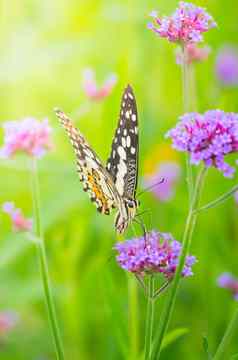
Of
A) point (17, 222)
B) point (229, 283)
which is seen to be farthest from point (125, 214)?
point (229, 283)

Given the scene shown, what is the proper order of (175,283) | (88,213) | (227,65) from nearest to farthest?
(175,283)
(88,213)
(227,65)

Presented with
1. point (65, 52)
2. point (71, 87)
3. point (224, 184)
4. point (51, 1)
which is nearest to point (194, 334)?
point (224, 184)

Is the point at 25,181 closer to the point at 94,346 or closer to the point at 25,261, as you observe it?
the point at 25,261

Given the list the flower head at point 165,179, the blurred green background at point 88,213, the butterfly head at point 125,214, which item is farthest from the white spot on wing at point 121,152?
the flower head at point 165,179

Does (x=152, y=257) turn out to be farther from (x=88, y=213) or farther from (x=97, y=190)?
(x=88, y=213)

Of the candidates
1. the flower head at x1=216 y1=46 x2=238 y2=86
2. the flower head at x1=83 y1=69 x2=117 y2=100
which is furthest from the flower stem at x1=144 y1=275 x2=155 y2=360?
the flower head at x1=216 y1=46 x2=238 y2=86
